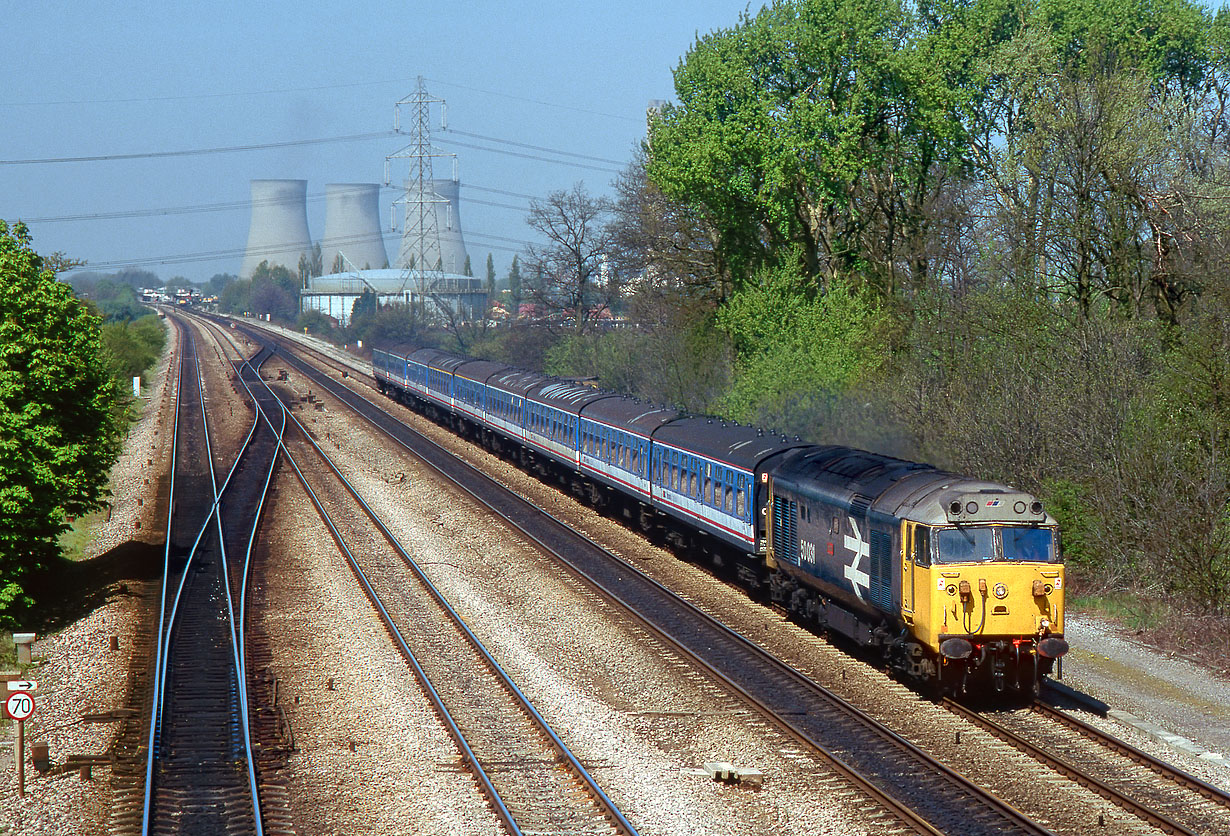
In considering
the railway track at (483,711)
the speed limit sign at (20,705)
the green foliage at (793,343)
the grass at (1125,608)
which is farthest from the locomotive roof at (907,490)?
the green foliage at (793,343)

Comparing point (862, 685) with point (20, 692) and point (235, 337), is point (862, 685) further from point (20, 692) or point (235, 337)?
point (235, 337)

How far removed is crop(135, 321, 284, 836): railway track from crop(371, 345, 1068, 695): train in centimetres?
916

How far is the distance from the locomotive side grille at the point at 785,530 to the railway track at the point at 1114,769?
5.12 meters

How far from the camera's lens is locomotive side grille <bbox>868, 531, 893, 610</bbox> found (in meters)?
18.2

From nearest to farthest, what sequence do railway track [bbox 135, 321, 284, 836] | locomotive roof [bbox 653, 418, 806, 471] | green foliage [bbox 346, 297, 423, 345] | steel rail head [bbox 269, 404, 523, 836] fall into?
steel rail head [bbox 269, 404, 523, 836], railway track [bbox 135, 321, 284, 836], locomotive roof [bbox 653, 418, 806, 471], green foliage [bbox 346, 297, 423, 345]

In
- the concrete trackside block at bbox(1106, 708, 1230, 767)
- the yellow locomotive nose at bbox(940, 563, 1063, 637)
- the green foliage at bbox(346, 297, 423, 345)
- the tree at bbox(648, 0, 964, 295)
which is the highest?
the tree at bbox(648, 0, 964, 295)

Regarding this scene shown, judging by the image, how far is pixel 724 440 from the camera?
28094 mm

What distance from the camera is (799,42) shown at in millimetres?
42625

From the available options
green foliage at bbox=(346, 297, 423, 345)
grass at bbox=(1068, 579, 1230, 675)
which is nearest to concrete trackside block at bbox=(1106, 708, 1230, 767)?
grass at bbox=(1068, 579, 1230, 675)

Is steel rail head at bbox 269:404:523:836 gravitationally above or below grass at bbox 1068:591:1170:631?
above

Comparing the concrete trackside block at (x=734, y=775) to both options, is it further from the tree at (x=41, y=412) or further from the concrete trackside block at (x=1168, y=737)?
the tree at (x=41, y=412)

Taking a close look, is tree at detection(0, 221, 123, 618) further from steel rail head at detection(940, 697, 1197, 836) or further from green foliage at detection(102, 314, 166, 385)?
green foliage at detection(102, 314, 166, 385)

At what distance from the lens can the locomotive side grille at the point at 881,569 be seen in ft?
59.7

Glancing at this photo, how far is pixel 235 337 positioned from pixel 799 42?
329 feet
